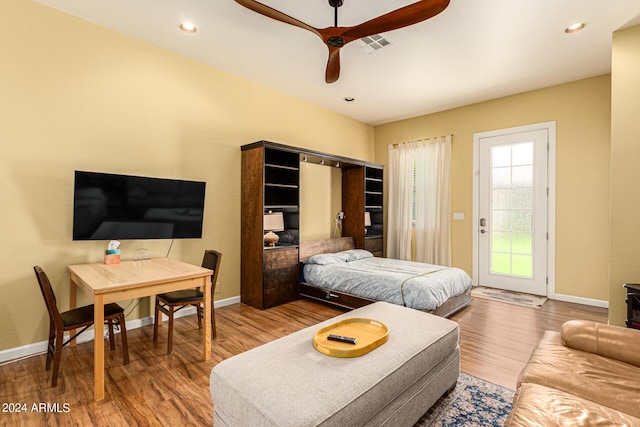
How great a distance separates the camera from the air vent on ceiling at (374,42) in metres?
3.10

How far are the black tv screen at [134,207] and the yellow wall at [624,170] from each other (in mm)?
4155

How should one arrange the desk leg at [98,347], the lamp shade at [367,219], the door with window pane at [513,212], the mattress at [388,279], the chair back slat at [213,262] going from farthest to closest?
the lamp shade at [367,219] < the door with window pane at [513,212] < the mattress at [388,279] < the chair back slat at [213,262] < the desk leg at [98,347]

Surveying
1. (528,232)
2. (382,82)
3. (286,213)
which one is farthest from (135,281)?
(528,232)

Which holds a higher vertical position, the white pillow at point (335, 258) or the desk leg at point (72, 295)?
the white pillow at point (335, 258)

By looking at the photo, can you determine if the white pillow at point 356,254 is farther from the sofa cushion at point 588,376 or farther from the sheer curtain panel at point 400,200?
the sofa cushion at point 588,376

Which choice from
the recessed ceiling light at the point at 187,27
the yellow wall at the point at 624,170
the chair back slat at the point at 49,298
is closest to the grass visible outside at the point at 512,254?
the yellow wall at the point at 624,170

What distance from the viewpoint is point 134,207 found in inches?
115

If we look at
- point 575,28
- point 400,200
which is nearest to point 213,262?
point 400,200

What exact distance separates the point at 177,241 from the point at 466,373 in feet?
10.1

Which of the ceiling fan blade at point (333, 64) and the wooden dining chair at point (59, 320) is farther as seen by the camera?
the ceiling fan blade at point (333, 64)

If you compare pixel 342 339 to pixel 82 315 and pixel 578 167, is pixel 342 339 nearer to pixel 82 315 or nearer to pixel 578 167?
pixel 82 315

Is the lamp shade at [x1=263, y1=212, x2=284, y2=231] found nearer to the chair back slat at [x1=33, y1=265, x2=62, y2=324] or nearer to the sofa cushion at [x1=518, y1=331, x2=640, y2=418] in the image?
the chair back slat at [x1=33, y1=265, x2=62, y2=324]

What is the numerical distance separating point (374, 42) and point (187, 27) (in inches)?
72.8

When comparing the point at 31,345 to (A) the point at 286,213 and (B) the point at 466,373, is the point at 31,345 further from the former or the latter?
(B) the point at 466,373
